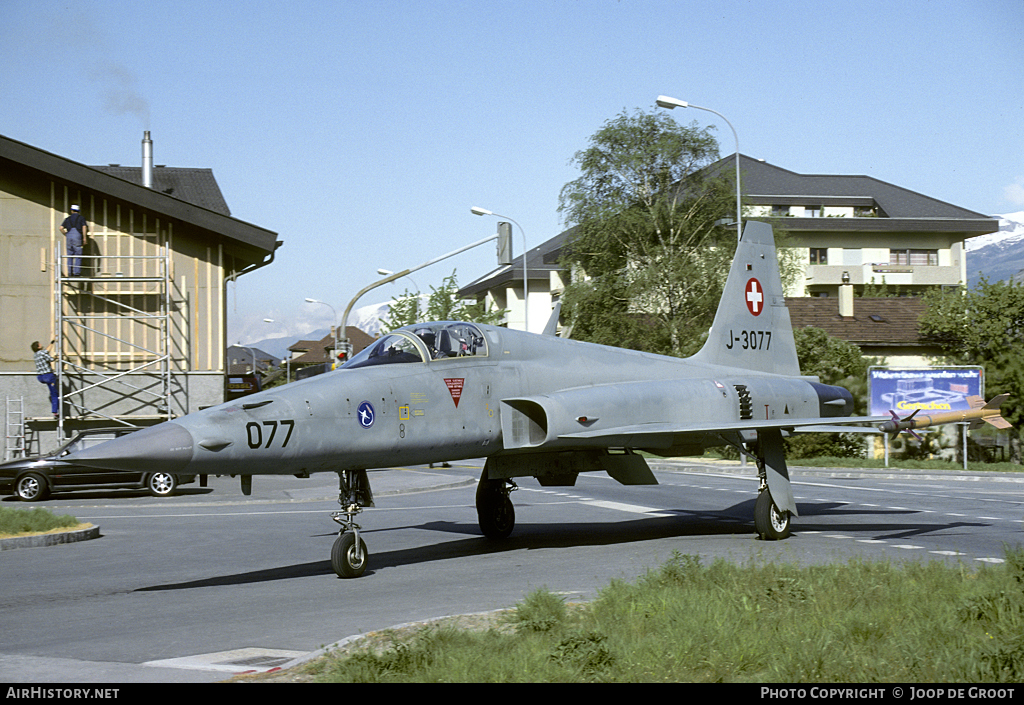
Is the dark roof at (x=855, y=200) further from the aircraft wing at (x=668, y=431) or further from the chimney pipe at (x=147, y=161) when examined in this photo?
the aircraft wing at (x=668, y=431)

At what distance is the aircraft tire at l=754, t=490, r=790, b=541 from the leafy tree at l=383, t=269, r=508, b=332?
40760 millimetres

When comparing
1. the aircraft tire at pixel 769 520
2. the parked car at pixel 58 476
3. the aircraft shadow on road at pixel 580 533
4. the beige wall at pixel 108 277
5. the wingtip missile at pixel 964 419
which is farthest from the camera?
the beige wall at pixel 108 277

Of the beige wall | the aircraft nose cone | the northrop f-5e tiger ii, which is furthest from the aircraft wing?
the beige wall

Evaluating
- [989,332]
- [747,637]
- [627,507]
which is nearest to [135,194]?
[627,507]

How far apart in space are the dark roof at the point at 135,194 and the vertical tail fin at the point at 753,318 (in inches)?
742

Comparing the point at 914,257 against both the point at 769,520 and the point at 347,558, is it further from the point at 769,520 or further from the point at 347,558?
the point at 347,558

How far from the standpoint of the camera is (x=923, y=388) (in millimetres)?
33500

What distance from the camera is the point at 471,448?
12.5m

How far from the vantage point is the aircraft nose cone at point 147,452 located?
354 inches

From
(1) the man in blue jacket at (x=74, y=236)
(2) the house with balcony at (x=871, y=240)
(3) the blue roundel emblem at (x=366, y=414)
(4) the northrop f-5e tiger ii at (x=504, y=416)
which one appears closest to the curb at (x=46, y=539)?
(4) the northrop f-5e tiger ii at (x=504, y=416)

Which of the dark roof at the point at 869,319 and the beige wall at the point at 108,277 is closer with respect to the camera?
the beige wall at the point at 108,277

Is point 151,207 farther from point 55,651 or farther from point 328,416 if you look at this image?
point 55,651

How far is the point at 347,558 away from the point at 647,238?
3808cm
